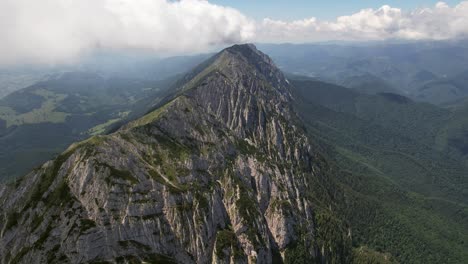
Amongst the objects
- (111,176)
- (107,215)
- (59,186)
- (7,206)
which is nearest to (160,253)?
(107,215)

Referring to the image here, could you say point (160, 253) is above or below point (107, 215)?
below

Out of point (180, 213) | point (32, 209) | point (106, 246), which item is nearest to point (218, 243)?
point (180, 213)

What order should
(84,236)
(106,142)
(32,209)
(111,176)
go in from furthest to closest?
(106,142)
(111,176)
(32,209)
(84,236)

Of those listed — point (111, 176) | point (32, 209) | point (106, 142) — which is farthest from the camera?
point (106, 142)

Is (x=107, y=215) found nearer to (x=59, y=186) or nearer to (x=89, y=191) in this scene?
(x=89, y=191)

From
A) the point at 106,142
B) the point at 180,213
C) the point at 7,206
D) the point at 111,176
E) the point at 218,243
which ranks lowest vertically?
the point at 218,243

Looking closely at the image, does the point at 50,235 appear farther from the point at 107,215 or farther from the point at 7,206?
the point at 7,206

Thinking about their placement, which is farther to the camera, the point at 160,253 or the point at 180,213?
the point at 180,213

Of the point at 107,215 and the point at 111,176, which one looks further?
the point at 111,176

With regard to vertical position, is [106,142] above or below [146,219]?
above

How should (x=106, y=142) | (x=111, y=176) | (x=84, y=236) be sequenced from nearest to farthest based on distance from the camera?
(x=84, y=236) < (x=111, y=176) < (x=106, y=142)
